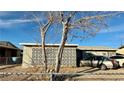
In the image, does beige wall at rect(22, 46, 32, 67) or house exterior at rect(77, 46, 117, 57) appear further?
beige wall at rect(22, 46, 32, 67)

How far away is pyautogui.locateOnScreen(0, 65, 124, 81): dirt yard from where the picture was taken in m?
5.50

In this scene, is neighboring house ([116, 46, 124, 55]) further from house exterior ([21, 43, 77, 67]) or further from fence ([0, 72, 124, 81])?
house exterior ([21, 43, 77, 67])

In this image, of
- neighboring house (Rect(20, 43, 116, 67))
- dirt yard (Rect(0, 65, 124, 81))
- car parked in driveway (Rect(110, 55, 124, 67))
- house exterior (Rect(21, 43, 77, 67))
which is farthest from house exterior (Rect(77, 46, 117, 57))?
dirt yard (Rect(0, 65, 124, 81))

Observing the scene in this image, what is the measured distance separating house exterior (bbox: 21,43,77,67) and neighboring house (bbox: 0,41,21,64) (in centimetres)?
25

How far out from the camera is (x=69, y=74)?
5750mm

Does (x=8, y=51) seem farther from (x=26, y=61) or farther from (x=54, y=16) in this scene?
(x=54, y=16)

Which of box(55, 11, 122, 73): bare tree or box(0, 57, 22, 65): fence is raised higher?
box(55, 11, 122, 73): bare tree

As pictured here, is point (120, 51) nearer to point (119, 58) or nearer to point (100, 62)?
point (119, 58)

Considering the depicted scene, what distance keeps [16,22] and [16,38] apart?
0.35 meters

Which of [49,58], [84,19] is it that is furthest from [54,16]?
[49,58]

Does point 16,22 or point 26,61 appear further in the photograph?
point 26,61

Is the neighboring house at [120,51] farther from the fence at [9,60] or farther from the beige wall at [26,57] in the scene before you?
the fence at [9,60]

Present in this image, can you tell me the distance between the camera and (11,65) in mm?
5883
